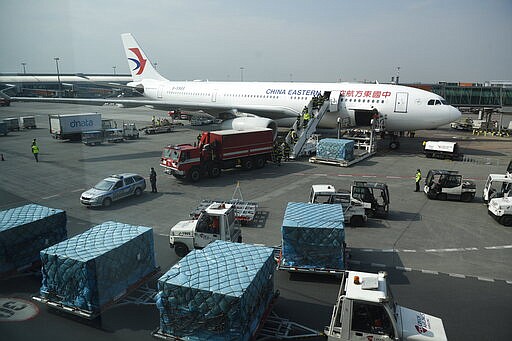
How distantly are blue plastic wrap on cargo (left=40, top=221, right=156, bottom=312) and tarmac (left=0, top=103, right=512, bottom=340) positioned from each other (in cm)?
60

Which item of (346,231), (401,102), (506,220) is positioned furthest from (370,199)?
(401,102)

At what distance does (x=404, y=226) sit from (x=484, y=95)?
52733 mm

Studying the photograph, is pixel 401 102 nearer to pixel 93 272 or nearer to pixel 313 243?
pixel 313 243

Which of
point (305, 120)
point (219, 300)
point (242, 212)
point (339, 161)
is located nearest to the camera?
point (219, 300)

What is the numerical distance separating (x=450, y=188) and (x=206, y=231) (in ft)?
49.3

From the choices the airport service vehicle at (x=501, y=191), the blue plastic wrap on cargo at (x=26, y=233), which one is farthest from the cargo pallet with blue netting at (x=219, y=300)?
the airport service vehicle at (x=501, y=191)

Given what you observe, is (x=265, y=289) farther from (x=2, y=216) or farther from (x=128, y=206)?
(x=128, y=206)

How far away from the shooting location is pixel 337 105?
35.5 m

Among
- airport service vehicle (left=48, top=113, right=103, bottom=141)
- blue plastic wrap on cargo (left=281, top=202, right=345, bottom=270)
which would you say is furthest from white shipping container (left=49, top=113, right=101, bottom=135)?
blue plastic wrap on cargo (left=281, top=202, right=345, bottom=270)

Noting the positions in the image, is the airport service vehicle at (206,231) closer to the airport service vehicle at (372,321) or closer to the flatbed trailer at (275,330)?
the flatbed trailer at (275,330)

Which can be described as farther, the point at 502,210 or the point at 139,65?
the point at 139,65

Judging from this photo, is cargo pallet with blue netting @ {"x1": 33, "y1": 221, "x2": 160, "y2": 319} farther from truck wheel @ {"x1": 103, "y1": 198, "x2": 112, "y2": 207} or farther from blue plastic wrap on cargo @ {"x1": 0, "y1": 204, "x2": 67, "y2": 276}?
truck wheel @ {"x1": 103, "y1": 198, "x2": 112, "y2": 207}

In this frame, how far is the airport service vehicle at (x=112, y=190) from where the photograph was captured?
19891 mm

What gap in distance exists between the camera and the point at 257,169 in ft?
94.5
